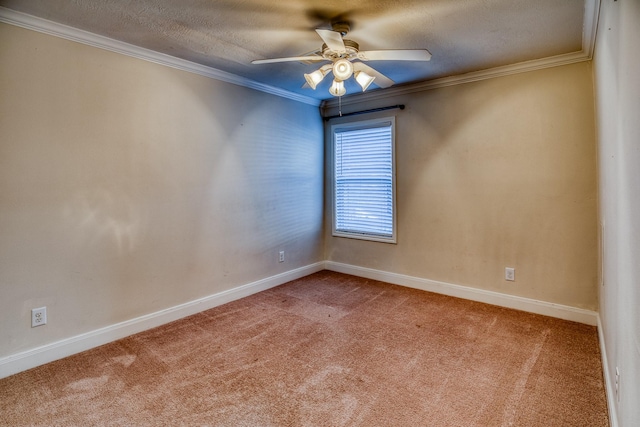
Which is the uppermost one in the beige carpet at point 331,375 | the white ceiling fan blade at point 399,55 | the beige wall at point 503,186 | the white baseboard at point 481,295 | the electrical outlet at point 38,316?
the white ceiling fan blade at point 399,55

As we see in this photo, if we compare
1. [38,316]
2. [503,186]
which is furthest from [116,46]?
[503,186]

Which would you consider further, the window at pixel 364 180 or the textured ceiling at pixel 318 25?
the window at pixel 364 180

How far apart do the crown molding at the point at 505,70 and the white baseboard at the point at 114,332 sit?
2.56 metres

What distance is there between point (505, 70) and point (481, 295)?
2.28 meters

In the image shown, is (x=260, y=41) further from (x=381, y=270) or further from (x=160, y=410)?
(x=381, y=270)

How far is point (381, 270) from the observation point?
4.23 metres

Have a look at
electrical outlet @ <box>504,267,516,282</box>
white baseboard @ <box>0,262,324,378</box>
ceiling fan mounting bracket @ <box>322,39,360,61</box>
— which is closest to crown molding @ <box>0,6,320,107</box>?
ceiling fan mounting bracket @ <box>322,39,360,61</box>

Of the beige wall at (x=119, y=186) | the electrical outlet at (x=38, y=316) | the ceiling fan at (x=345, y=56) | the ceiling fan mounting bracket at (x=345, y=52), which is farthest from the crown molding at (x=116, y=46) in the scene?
the electrical outlet at (x=38, y=316)

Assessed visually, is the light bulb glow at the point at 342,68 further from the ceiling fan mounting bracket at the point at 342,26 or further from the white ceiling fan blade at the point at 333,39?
the ceiling fan mounting bracket at the point at 342,26

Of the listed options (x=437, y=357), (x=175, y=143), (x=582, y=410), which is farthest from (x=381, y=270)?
(x=175, y=143)

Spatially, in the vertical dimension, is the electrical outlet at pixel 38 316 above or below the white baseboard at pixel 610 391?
above

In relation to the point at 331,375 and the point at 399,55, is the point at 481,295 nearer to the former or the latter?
the point at 331,375

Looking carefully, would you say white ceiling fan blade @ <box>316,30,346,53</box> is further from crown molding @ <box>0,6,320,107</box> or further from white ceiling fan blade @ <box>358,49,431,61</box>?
crown molding @ <box>0,6,320,107</box>

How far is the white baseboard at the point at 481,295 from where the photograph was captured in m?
2.97
